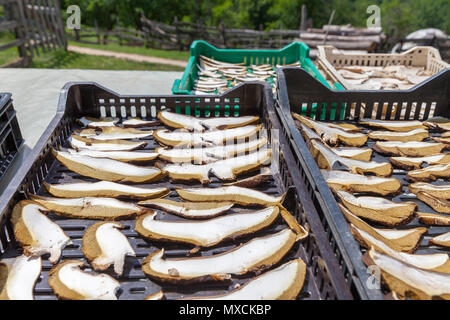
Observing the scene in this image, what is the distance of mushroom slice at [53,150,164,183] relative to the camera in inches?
81.4

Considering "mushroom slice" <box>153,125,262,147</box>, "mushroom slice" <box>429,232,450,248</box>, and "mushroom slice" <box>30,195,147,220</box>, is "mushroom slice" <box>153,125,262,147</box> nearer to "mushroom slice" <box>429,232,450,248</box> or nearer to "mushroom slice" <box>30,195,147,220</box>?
"mushroom slice" <box>30,195,147,220</box>

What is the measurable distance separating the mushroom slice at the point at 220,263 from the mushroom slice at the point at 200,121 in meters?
1.22

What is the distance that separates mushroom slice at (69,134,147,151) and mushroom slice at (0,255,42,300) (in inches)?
37.3

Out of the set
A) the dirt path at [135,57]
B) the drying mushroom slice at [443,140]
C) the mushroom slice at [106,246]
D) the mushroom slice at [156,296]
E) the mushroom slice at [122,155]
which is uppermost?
the mushroom slice at [122,155]

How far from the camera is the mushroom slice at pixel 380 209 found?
5.98 ft

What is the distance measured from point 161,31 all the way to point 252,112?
17.1m

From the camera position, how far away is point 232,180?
2.08 m

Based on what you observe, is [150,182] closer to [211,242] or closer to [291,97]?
[211,242]

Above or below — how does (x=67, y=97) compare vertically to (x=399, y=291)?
A: above

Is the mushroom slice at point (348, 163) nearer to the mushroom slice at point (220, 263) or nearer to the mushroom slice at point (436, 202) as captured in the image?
the mushroom slice at point (436, 202)

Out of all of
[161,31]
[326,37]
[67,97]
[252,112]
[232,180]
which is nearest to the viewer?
[232,180]

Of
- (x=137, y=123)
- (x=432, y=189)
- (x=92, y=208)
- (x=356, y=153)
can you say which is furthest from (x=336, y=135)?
(x=92, y=208)

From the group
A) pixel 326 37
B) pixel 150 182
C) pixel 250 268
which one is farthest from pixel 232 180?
pixel 326 37

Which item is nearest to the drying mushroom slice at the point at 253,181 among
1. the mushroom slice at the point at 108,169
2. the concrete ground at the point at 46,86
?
the mushroom slice at the point at 108,169
